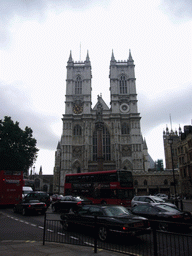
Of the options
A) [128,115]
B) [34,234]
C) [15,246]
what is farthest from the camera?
[128,115]

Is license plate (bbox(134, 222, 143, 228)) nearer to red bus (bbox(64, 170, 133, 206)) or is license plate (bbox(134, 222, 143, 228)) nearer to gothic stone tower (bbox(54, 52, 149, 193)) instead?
red bus (bbox(64, 170, 133, 206))

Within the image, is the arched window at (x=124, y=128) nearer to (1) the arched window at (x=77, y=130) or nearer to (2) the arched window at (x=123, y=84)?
(2) the arched window at (x=123, y=84)

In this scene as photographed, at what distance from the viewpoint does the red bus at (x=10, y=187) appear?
22.0m

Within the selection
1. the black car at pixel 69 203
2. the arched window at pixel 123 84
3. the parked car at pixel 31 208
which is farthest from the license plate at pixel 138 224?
the arched window at pixel 123 84

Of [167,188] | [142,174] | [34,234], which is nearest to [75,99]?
[142,174]

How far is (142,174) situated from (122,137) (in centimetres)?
1131

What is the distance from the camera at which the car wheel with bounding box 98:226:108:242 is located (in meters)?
7.47

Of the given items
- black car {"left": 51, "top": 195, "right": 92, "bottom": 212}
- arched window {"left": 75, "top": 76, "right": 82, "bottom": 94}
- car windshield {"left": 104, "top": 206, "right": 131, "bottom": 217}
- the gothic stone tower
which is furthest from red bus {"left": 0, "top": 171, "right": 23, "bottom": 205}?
arched window {"left": 75, "top": 76, "right": 82, "bottom": 94}

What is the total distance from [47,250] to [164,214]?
19.8 feet

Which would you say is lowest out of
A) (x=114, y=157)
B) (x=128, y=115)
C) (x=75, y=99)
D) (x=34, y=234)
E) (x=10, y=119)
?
(x=34, y=234)

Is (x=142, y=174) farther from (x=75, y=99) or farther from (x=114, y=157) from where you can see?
(x=75, y=99)

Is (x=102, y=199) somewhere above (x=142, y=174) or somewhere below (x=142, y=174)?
below

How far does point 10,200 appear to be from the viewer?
22.3 metres

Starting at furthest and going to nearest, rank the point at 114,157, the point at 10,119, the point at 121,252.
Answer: the point at 114,157 → the point at 10,119 → the point at 121,252
